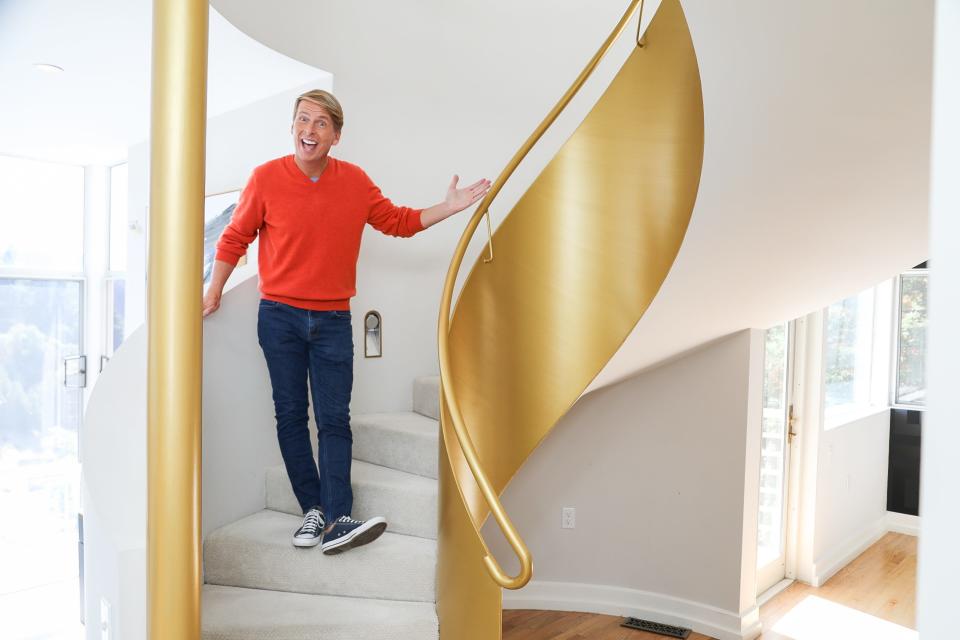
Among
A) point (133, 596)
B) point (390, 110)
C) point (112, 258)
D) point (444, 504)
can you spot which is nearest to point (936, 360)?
point (444, 504)

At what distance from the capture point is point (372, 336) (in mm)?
3189

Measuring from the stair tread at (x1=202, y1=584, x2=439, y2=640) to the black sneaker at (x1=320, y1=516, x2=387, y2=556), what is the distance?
17cm

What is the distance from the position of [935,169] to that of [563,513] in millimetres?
3300

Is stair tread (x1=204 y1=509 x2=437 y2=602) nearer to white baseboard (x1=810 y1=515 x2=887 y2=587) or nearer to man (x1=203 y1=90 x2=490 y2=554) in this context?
man (x1=203 y1=90 x2=490 y2=554)

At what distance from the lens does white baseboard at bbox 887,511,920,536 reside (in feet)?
18.0

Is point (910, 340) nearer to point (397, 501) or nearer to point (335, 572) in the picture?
point (397, 501)

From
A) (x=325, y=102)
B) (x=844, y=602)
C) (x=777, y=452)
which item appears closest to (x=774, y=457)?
(x=777, y=452)

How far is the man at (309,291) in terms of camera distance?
2135mm

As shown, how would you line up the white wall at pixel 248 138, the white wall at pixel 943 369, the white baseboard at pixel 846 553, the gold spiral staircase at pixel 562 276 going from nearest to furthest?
the white wall at pixel 943 369
the gold spiral staircase at pixel 562 276
the white wall at pixel 248 138
the white baseboard at pixel 846 553

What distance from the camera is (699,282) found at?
8.73ft

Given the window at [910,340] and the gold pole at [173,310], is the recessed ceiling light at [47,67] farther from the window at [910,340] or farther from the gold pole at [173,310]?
the window at [910,340]

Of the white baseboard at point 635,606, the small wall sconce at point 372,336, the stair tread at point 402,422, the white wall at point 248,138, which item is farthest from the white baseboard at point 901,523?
the white wall at point 248,138

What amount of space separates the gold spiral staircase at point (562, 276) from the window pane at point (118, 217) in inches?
150

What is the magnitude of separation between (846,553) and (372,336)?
3.97 m
